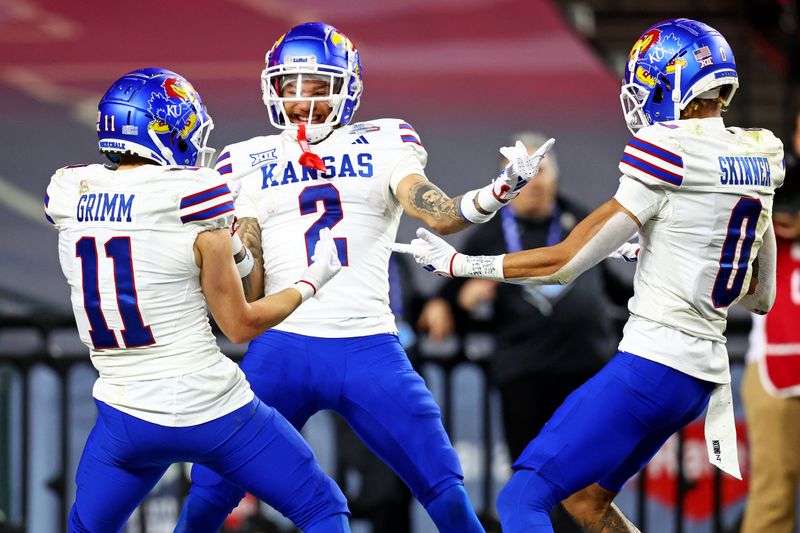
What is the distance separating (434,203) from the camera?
394 cm

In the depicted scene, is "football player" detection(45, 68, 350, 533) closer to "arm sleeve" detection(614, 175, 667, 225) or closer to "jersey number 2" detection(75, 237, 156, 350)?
"jersey number 2" detection(75, 237, 156, 350)

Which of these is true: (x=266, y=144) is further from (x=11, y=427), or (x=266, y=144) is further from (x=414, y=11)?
(x=414, y=11)

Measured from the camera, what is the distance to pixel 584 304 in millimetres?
5449

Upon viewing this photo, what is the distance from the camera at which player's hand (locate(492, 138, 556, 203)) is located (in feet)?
12.0

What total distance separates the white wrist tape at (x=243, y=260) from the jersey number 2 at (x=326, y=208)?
214 millimetres

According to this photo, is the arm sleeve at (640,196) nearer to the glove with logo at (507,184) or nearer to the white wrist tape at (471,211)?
the glove with logo at (507,184)

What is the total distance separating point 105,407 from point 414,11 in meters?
6.28

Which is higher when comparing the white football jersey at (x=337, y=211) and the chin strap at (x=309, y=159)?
the chin strap at (x=309, y=159)

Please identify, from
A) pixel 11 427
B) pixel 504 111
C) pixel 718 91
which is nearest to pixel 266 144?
pixel 718 91

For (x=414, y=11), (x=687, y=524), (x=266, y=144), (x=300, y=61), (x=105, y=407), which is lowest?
(x=687, y=524)

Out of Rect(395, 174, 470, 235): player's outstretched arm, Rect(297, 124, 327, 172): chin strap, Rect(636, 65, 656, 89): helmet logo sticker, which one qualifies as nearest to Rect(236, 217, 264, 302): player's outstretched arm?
Rect(297, 124, 327, 172): chin strap

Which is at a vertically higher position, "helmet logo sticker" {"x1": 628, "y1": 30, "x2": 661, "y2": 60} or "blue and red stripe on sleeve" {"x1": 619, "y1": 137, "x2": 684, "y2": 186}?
"helmet logo sticker" {"x1": 628, "y1": 30, "x2": 661, "y2": 60}

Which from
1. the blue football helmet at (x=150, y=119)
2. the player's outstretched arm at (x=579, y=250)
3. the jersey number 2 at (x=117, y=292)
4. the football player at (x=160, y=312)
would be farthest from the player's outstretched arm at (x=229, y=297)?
the player's outstretched arm at (x=579, y=250)

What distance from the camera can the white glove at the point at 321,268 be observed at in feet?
12.3
